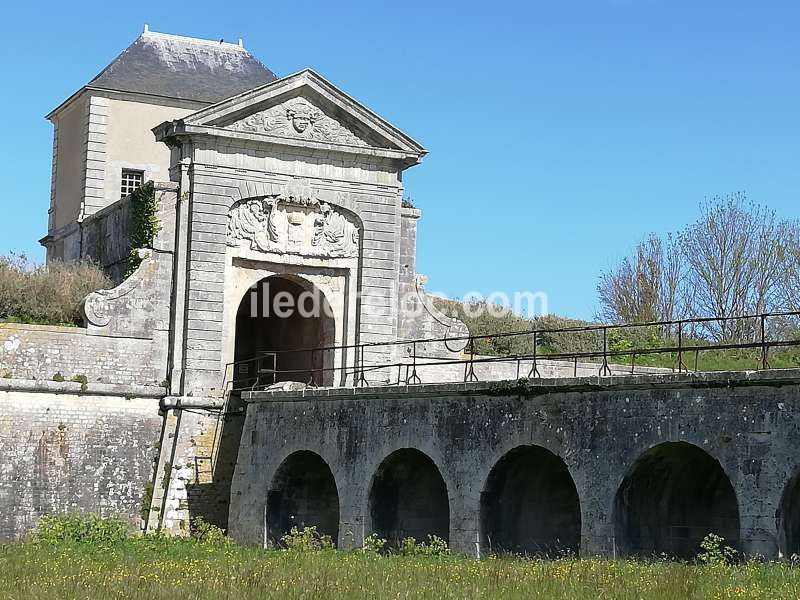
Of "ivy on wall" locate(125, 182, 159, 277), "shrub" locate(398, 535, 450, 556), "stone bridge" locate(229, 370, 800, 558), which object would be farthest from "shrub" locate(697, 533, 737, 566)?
"ivy on wall" locate(125, 182, 159, 277)

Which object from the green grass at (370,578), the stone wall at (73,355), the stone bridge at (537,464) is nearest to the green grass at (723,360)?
the stone bridge at (537,464)

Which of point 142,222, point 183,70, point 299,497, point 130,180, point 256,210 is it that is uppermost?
point 183,70

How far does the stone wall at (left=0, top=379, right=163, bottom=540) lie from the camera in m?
24.7

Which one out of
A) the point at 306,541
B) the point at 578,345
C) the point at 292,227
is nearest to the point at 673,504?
the point at 306,541

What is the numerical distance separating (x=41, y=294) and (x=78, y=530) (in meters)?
4.71

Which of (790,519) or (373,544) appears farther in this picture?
(373,544)

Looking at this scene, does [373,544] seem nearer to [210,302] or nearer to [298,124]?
[210,302]

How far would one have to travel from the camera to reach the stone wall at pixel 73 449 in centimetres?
2472

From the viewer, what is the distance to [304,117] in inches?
1083

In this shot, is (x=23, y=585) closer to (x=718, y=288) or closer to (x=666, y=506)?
(x=666, y=506)

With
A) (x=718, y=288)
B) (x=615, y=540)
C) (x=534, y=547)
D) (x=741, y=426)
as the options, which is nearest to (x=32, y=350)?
(x=534, y=547)

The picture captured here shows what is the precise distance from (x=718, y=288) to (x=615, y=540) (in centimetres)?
2159

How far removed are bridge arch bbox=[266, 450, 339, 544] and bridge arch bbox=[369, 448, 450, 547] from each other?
206 centimetres

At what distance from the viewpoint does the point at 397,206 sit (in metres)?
28.5
